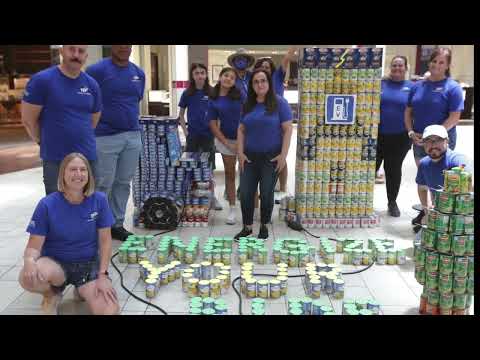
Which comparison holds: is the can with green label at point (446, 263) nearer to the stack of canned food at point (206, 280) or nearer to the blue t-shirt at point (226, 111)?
the stack of canned food at point (206, 280)

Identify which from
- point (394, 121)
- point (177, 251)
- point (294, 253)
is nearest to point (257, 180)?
point (294, 253)

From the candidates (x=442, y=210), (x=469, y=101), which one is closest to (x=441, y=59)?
(x=442, y=210)

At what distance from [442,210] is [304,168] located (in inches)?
85.6

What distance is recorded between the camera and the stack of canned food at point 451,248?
2.86 meters

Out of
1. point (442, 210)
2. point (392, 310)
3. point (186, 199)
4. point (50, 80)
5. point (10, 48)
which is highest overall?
point (10, 48)

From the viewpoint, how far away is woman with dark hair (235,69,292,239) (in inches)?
174

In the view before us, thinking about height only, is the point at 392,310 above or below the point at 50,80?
below

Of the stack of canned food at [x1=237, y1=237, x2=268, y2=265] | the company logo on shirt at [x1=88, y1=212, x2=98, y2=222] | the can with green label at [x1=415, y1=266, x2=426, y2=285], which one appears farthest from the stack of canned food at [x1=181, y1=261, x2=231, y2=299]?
the can with green label at [x1=415, y1=266, x2=426, y2=285]

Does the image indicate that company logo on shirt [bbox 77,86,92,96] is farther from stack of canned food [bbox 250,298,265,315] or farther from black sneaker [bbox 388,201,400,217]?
black sneaker [bbox 388,201,400,217]

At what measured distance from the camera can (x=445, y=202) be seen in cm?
288

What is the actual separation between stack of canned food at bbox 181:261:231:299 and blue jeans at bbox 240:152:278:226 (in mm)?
959

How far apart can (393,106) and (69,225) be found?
375cm
